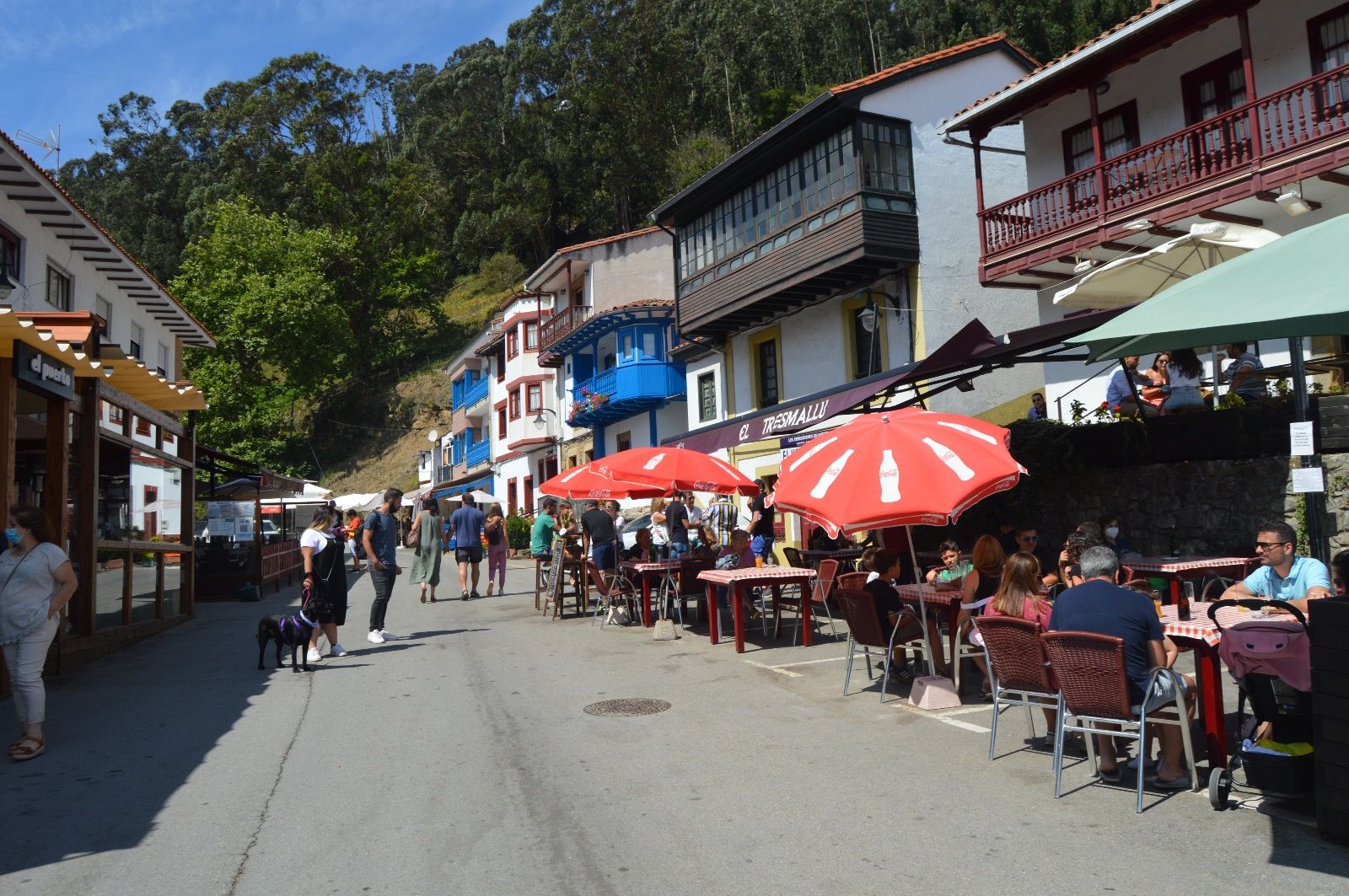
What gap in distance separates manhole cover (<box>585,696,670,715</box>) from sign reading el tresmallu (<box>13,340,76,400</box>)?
6.62m

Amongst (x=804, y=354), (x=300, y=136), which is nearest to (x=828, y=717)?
(x=804, y=354)

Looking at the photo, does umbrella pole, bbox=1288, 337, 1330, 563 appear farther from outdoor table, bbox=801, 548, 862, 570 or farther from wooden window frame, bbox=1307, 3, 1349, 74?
wooden window frame, bbox=1307, 3, 1349, 74

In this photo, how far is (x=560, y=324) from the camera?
130 feet

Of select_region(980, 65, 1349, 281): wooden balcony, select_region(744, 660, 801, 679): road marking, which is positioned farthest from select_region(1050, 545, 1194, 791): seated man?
select_region(980, 65, 1349, 281): wooden balcony

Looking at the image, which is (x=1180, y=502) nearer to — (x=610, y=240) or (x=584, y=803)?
(x=584, y=803)

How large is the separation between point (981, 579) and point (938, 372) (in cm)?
499

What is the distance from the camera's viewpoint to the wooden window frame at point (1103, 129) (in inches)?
685

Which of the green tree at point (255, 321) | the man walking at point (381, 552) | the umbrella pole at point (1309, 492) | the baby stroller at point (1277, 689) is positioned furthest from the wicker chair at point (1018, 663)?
the green tree at point (255, 321)

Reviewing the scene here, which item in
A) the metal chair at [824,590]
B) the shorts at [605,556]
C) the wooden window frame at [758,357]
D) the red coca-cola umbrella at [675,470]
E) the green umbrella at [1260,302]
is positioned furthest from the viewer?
the wooden window frame at [758,357]

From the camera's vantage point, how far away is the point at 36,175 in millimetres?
15742

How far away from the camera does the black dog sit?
10.7 meters

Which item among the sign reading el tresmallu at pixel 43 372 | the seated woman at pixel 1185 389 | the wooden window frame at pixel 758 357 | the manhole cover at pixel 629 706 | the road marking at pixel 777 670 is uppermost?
the wooden window frame at pixel 758 357

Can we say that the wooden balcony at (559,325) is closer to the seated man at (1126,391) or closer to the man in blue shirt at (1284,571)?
the seated man at (1126,391)

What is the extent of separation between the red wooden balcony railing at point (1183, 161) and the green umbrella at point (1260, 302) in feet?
34.3
